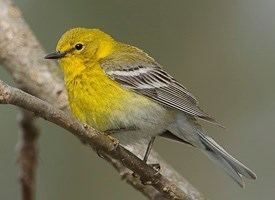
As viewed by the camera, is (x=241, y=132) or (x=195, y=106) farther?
(x=241, y=132)

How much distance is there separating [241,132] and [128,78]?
12.4 ft

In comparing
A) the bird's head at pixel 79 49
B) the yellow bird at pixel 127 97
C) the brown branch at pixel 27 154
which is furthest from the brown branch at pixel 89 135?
the bird's head at pixel 79 49

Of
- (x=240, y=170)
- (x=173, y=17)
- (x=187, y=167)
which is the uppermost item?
(x=240, y=170)

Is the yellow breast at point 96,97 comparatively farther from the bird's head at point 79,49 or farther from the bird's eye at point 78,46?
the bird's eye at point 78,46

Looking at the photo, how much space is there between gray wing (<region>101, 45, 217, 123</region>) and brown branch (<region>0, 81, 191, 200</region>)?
83 centimetres

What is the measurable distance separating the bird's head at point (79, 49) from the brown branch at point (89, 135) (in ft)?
4.16

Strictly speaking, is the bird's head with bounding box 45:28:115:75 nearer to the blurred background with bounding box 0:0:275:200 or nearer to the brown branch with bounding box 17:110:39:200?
the brown branch with bounding box 17:110:39:200

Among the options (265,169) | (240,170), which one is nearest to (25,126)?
(240,170)

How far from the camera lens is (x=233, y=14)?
8.93 meters

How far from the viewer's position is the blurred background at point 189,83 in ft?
26.5

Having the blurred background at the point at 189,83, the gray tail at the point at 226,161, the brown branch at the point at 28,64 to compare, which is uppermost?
the gray tail at the point at 226,161

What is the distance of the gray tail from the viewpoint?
506cm

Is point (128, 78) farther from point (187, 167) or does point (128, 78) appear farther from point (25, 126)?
point (187, 167)

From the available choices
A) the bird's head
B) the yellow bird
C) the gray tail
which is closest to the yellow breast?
the yellow bird
